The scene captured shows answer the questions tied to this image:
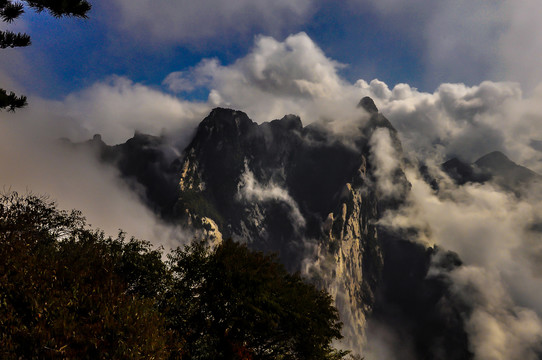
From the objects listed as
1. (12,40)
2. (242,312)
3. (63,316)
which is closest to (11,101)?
(12,40)

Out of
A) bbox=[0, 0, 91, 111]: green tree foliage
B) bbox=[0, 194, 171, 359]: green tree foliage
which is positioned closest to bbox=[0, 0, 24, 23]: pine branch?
bbox=[0, 0, 91, 111]: green tree foliage

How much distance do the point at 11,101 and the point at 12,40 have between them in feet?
10.5

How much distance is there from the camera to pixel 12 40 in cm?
1628

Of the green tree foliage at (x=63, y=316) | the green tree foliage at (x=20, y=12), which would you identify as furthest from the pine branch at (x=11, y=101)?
the green tree foliage at (x=63, y=316)

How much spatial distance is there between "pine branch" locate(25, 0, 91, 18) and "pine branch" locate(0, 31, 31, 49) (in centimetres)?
179

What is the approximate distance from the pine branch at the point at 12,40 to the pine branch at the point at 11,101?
248cm

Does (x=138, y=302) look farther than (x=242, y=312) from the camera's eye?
No

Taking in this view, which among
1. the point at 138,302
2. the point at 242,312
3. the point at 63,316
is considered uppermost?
the point at 242,312

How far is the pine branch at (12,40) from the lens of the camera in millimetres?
16119

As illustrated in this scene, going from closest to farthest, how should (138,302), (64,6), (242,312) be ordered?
(64,6) → (138,302) → (242,312)

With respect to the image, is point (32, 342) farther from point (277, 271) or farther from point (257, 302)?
point (277, 271)

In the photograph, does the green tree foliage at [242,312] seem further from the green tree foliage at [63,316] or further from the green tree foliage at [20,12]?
the green tree foliage at [20,12]

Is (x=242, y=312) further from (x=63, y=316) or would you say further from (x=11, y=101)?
(x=11, y=101)

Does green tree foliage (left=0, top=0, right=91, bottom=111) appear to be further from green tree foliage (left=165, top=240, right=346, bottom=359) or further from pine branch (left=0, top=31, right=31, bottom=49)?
green tree foliage (left=165, top=240, right=346, bottom=359)
